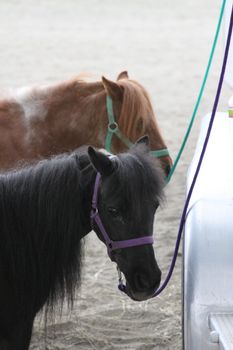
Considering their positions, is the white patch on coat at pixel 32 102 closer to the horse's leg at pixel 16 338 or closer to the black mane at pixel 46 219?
the black mane at pixel 46 219

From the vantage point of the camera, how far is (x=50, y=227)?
2908 mm

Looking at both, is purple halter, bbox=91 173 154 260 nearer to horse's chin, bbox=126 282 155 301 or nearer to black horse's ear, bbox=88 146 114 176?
black horse's ear, bbox=88 146 114 176

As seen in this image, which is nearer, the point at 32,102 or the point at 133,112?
the point at 133,112

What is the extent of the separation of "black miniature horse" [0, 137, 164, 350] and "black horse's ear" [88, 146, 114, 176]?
46 mm

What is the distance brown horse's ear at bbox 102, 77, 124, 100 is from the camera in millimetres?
4508

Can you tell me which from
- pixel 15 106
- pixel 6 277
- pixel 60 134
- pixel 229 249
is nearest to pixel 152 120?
pixel 60 134

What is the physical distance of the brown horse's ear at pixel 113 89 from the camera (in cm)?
451

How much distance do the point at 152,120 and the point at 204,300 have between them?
6.37ft

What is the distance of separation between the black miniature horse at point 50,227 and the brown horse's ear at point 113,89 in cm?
158

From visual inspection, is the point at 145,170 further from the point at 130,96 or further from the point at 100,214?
the point at 130,96

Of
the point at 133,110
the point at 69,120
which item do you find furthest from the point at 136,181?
the point at 69,120

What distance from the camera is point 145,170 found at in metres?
2.85

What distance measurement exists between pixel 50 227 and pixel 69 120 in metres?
1.79

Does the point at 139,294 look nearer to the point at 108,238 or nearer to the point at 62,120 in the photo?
the point at 108,238
